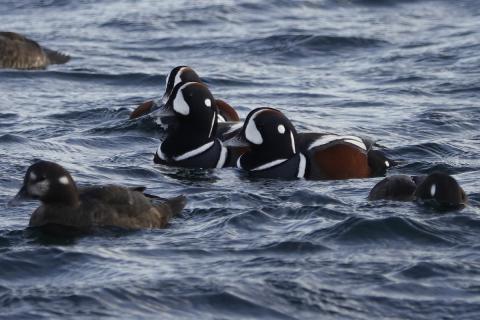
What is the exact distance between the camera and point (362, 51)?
79.0 feet

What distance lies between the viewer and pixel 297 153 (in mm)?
15562

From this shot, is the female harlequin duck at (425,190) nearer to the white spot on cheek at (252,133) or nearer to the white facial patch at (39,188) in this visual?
the white spot on cheek at (252,133)

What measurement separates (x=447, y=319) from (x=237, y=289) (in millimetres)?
1629

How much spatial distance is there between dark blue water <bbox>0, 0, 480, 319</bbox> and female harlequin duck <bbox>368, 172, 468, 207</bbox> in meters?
0.13

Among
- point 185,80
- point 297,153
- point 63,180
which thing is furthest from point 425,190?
point 185,80

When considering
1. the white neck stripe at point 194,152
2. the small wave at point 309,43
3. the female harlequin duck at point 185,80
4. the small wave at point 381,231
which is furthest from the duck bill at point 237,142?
the small wave at point 309,43

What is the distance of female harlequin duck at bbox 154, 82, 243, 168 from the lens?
1620 cm

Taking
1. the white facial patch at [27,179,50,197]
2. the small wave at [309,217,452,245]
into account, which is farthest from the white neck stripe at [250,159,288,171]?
the white facial patch at [27,179,50,197]

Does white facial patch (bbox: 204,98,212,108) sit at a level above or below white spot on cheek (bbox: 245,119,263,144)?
above

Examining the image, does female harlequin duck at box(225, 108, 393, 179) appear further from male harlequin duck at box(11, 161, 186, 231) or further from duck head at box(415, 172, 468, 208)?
male harlequin duck at box(11, 161, 186, 231)

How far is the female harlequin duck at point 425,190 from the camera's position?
43.0 ft

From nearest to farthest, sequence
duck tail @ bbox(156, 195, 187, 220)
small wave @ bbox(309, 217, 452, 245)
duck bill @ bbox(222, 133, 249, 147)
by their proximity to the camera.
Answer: small wave @ bbox(309, 217, 452, 245) < duck tail @ bbox(156, 195, 187, 220) < duck bill @ bbox(222, 133, 249, 147)

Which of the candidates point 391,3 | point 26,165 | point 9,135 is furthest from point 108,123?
point 391,3

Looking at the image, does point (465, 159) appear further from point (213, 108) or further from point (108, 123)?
point (108, 123)
